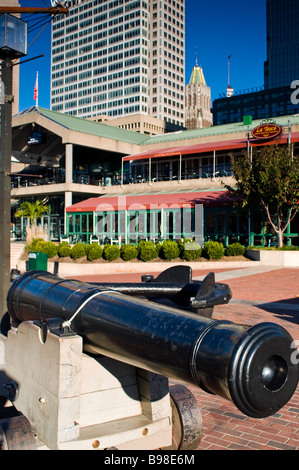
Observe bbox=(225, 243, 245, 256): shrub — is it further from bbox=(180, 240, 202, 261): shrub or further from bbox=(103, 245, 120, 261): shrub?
bbox=(103, 245, 120, 261): shrub

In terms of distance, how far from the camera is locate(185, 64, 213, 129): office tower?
184750mm

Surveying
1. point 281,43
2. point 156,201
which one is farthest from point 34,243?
point 281,43

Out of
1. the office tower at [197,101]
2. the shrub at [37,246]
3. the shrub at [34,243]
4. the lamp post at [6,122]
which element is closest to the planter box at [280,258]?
the shrub at [37,246]

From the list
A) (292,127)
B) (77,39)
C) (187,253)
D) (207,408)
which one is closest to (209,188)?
(292,127)

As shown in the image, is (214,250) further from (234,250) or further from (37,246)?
(37,246)

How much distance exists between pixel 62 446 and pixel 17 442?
0.91ft

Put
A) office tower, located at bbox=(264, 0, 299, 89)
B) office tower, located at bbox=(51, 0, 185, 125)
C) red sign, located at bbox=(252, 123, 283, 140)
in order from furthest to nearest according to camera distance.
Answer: office tower, located at bbox=(264, 0, 299, 89), office tower, located at bbox=(51, 0, 185, 125), red sign, located at bbox=(252, 123, 283, 140)

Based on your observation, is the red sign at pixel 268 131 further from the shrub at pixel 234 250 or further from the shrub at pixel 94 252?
the shrub at pixel 94 252

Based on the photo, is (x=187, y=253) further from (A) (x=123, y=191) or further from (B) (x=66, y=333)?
(B) (x=66, y=333)

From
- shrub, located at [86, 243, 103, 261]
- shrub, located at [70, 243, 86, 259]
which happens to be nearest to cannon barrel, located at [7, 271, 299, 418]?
shrub, located at [86, 243, 103, 261]

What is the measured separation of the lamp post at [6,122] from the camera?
6.41 m

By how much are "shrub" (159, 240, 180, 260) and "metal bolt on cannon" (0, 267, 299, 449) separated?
16.3 m

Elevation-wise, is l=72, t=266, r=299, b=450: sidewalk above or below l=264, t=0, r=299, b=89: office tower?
below

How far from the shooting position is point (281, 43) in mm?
179875
